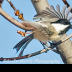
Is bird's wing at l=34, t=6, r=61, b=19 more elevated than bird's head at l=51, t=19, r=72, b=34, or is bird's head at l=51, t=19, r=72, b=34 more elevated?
bird's wing at l=34, t=6, r=61, b=19

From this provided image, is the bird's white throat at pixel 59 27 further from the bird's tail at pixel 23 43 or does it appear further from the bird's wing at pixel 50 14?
the bird's tail at pixel 23 43

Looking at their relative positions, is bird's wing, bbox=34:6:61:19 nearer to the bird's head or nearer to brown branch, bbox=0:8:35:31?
the bird's head

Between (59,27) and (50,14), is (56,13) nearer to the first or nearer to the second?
(50,14)

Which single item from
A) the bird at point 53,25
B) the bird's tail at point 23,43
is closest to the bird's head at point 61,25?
the bird at point 53,25

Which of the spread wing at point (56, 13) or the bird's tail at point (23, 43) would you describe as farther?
the bird's tail at point (23, 43)

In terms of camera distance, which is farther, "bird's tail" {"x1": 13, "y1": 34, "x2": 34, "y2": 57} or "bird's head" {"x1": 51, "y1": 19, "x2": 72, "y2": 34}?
"bird's tail" {"x1": 13, "y1": 34, "x2": 34, "y2": 57}

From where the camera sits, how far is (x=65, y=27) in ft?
6.13

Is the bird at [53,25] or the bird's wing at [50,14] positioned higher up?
the bird's wing at [50,14]

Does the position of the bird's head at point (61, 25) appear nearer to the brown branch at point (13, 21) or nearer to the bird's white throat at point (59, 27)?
the bird's white throat at point (59, 27)

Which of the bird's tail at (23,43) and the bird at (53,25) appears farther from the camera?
the bird's tail at (23,43)

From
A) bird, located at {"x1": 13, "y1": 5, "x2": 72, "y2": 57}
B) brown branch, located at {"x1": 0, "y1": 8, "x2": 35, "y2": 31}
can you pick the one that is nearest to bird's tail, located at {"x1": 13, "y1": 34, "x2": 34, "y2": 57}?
bird, located at {"x1": 13, "y1": 5, "x2": 72, "y2": 57}

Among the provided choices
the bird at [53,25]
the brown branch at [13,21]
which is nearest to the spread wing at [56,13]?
the bird at [53,25]

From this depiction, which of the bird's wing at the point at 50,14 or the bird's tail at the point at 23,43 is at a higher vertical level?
the bird's wing at the point at 50,14
